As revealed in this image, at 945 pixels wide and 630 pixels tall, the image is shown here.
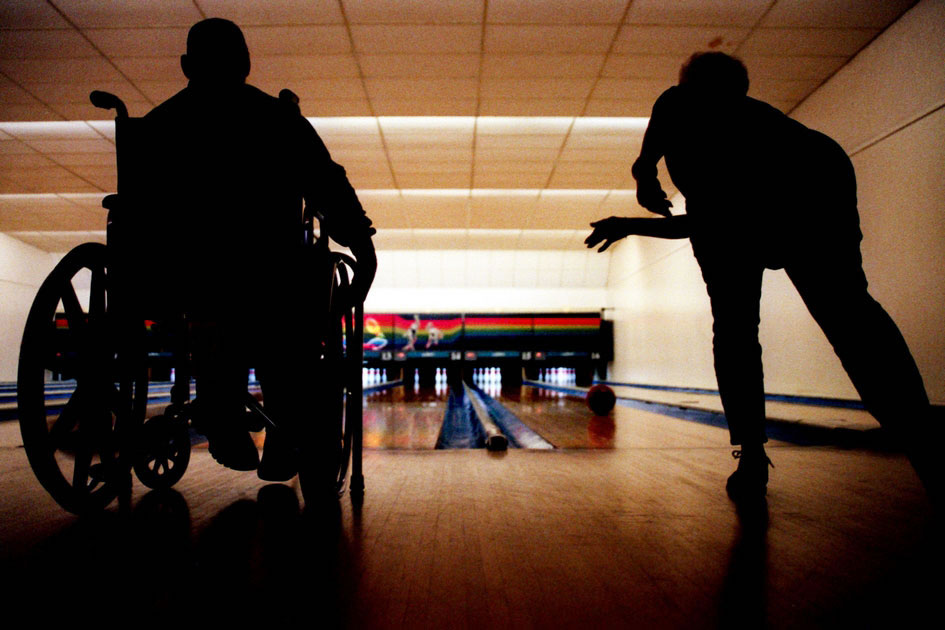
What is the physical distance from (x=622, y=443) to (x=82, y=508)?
7.20 feet

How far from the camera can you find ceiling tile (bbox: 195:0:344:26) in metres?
3.65

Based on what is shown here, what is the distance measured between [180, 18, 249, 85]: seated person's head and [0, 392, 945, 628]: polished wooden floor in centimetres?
95

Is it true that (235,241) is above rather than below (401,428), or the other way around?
above

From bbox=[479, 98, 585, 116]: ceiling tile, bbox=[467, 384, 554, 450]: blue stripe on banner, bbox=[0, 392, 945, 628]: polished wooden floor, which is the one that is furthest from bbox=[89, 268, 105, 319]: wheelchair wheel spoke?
Result: bbox=[479, 98, 585, 116]: ceiling tile

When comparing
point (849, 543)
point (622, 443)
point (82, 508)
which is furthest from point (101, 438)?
point (622, 443)

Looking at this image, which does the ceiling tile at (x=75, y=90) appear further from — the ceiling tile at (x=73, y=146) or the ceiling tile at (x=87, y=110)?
the ceiling tile at (x=73, y=146)

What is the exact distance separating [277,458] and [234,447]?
0.35 feet

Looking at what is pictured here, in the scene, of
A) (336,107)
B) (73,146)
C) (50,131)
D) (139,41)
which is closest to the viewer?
(139,41)

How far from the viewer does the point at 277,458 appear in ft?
3.84

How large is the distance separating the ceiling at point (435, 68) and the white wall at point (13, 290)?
4.19 m

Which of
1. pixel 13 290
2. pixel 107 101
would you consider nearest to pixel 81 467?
pixel 107 101

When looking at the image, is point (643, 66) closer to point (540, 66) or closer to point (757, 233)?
point (540, 66)

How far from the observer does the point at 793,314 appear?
5031mm

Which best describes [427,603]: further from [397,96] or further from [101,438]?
[397,96]
